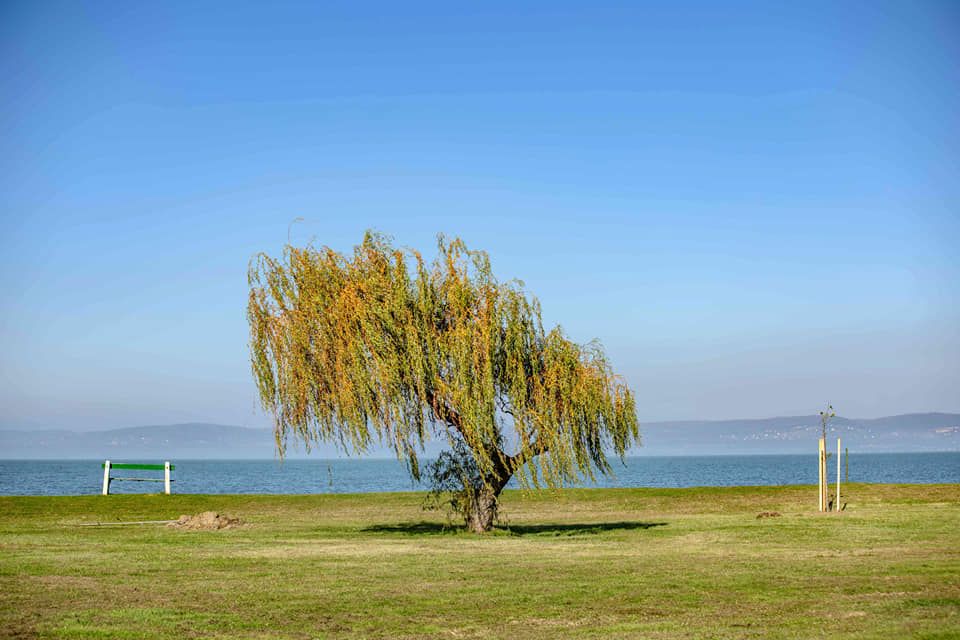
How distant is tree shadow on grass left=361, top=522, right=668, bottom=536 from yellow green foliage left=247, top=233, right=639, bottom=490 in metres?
2.77

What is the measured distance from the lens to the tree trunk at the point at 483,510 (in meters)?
28.1

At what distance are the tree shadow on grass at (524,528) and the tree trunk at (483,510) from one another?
32cm

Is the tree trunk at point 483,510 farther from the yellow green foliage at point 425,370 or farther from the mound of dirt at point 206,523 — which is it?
the mound of dirt at point 206,523

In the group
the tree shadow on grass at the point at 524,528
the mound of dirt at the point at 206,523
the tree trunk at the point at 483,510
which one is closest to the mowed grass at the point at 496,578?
the tree shadow on grass at the point at 524,528

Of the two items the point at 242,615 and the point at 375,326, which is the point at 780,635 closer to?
the point at 242,615

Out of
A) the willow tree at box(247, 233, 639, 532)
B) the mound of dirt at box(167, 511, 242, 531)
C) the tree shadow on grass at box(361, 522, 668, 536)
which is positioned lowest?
the tree shadow on grass at box(361, 522, 668, 536)

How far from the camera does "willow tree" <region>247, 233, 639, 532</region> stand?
2527cm

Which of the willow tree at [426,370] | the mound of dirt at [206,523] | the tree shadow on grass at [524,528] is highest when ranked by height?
the willow tree at [426,370]

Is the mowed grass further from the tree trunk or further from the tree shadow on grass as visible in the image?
the tree trunk

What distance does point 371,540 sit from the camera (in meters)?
26.3

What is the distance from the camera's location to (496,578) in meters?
17.6

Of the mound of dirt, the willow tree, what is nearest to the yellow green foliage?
the willow tree

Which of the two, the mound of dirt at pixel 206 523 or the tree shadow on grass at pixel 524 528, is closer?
the tree shadow on grass at pixel 524 528

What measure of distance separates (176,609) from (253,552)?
8.52 metres
